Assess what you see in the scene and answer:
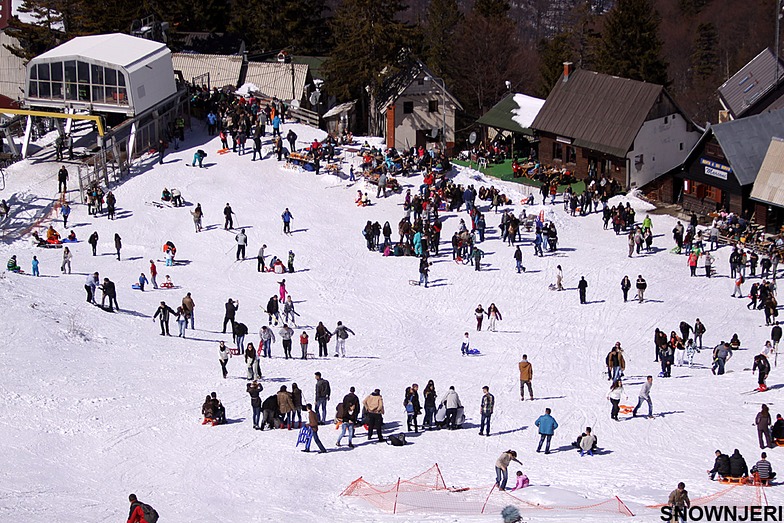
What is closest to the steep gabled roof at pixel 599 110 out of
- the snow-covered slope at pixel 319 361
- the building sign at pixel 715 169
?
the building sign at pixel 715 169

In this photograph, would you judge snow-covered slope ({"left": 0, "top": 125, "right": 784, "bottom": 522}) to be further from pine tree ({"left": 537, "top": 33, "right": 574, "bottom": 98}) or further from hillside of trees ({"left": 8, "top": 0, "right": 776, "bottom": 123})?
pine tree ({"left": 537, "top": 33, "right": 574, "bottom": 98})

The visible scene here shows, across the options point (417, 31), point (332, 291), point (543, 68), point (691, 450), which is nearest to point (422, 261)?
point (332, 291)

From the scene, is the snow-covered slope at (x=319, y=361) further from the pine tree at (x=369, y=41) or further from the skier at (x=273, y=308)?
the pine tree at (x=369, y=41)

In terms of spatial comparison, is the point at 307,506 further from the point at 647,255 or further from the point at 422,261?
the point at 647,255

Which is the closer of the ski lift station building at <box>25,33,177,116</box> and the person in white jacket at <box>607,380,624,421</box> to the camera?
the person in white jacket at <box>607,380,624,421</box>

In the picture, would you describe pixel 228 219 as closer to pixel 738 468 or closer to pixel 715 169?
pixel 715 169

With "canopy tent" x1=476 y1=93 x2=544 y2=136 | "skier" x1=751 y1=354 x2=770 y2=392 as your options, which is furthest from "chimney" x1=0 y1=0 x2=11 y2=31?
"skier" x1=751 y1=354 x2=770 y2=392
